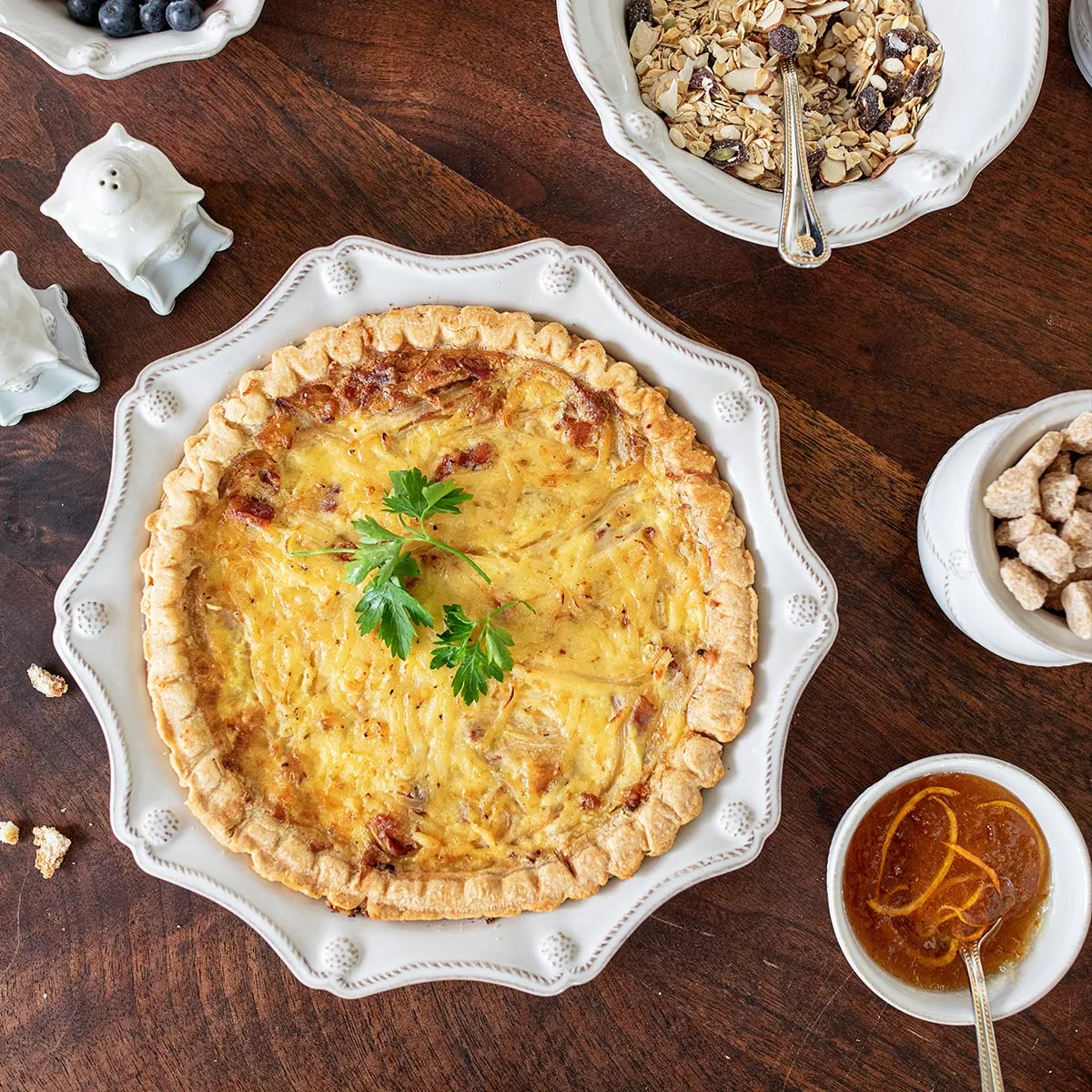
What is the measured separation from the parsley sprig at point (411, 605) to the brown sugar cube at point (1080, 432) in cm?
154

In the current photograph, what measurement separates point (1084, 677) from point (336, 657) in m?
2.25

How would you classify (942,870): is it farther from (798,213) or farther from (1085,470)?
(798,213)

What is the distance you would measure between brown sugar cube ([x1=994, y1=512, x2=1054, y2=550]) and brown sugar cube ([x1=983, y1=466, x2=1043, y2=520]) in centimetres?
2

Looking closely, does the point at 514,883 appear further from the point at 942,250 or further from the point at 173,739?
the point at 942,250

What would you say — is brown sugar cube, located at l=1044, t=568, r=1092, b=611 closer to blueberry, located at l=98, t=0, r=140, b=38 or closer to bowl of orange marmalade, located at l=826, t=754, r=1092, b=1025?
bowl of orange marmalade, located at l=826, t=754, r=1092, b=1025

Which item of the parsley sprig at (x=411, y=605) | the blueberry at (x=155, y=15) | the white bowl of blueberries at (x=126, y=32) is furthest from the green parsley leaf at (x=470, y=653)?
Answer: the blueberry at (x=155, y=15)

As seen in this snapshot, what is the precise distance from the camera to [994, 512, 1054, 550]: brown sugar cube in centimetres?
239

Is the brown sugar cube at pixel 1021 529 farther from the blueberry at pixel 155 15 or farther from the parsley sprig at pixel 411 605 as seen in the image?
the blueberry at pixel 155 15

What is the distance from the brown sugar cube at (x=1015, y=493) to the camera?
2.38 m

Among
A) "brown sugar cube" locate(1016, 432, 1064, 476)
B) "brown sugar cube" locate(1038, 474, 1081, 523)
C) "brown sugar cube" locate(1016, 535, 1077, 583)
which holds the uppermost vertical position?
"brown sugar cube" locate(1016, 432, 1064, 476)

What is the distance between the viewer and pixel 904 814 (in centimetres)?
271

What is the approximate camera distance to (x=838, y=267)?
2.88 meters

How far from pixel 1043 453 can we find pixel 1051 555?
26 centimetres

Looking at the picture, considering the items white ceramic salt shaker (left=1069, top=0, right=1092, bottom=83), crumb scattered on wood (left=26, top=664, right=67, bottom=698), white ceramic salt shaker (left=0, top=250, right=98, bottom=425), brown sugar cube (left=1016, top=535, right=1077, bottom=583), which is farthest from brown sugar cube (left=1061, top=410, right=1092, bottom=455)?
crumb scattered on wood (left=26, top=664, right=67, bottom=698)
